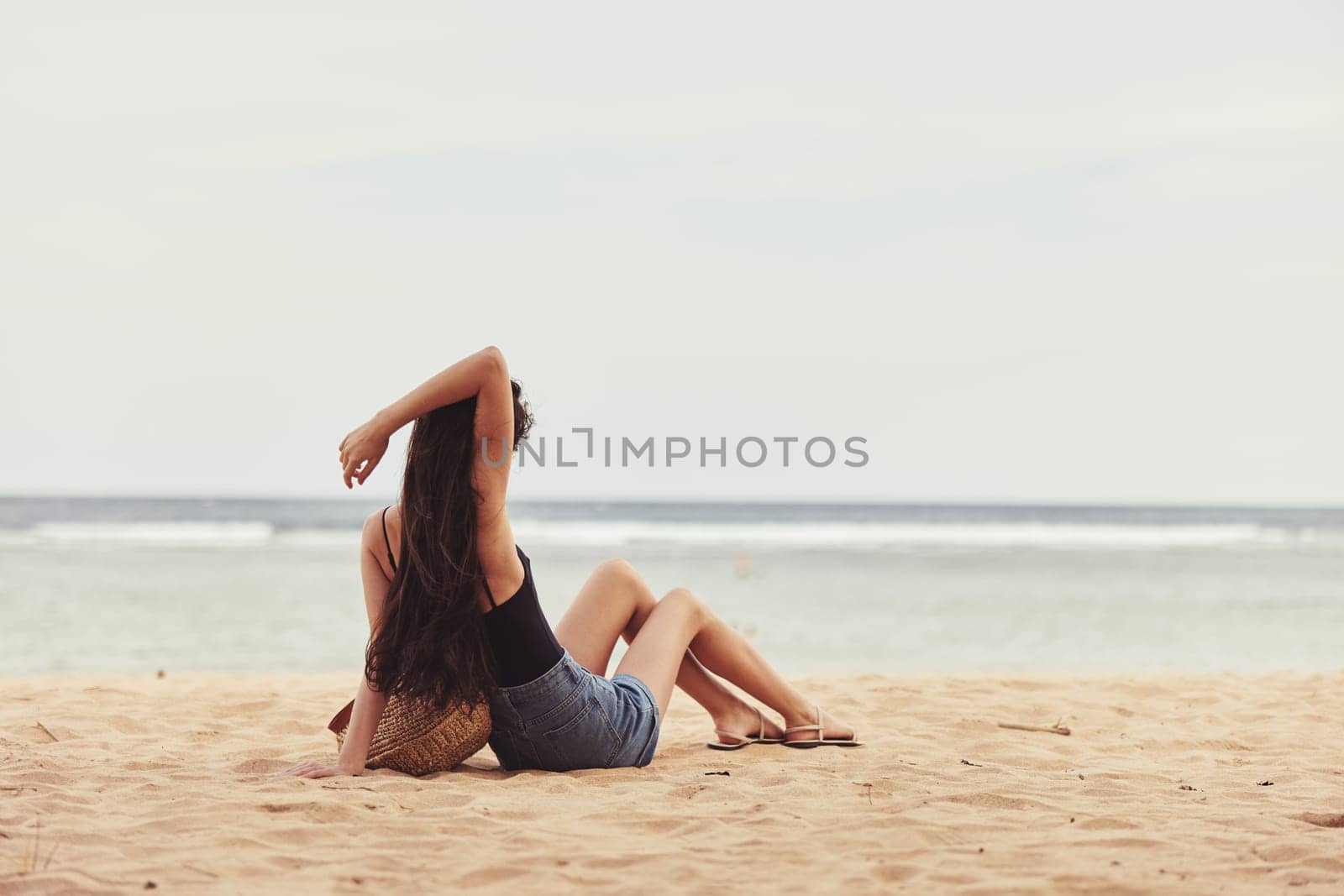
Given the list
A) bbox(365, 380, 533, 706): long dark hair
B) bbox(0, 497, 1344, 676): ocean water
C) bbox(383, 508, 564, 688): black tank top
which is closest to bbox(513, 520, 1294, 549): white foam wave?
bbox(0, 497, 1344, 676): ocean water

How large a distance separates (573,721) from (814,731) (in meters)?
1.05

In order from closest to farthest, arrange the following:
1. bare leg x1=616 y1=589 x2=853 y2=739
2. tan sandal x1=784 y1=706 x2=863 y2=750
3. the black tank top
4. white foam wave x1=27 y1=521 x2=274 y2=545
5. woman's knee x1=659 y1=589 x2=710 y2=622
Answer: the black tank top < bare leg x1=616 y1=589 x2=853 y2=739 < woman's knee x1=659 y1=589 x2=710 y2=622 < tan sandal x1=784 y1=706 x2=863 y2=750 < white foam wave x1=27 y1=521 x2=274 y2=545

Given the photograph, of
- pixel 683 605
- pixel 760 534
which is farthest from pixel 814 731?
pixel 760 534

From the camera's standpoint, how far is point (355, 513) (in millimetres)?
33531

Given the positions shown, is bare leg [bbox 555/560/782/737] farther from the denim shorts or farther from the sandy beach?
the sandy beach

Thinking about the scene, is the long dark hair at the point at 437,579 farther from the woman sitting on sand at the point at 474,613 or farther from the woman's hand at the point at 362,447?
the woman's hand at the point at 362,447

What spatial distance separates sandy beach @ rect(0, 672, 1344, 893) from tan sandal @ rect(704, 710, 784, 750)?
0.24 ft

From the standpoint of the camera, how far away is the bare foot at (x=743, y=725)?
13.7 feet

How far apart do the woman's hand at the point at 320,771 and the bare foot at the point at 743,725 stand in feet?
4.38

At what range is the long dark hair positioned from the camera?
10.5ft

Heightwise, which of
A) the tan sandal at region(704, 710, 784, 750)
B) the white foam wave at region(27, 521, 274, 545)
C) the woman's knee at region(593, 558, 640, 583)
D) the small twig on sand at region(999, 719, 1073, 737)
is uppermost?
the woman's knee at region(593, 558, 640, 583)

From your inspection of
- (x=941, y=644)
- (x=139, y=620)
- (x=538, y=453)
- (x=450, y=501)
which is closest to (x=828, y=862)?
(x=450, y=501)

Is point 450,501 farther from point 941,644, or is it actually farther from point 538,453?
point 941,644

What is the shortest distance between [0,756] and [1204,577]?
1574cm
